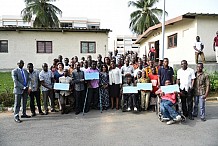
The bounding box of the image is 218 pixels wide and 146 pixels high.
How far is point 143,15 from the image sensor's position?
112ft

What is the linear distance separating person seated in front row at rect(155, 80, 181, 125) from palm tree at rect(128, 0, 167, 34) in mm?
26395

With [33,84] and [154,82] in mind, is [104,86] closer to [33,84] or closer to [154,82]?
[154,82]

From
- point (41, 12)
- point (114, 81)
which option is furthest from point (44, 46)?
point (114, 81)

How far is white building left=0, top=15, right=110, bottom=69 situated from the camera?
20.0 metres

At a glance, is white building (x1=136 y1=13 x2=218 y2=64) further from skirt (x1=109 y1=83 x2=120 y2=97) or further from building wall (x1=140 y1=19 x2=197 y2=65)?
skirt (x1=109 y1=83 x2=120 y2=97)

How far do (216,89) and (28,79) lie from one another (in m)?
8.58

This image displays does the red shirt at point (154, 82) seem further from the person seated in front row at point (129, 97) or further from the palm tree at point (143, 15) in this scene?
the palm tree at point (143, 15)

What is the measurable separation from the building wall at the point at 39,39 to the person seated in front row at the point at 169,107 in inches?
551

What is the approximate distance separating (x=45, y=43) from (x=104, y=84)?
13456mm

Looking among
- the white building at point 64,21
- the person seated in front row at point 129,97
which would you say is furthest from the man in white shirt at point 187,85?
the white building at point 64,21

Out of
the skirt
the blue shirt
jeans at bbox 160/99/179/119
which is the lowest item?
jeans at bbox 160/99/179/119

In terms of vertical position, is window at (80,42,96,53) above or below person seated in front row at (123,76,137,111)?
above

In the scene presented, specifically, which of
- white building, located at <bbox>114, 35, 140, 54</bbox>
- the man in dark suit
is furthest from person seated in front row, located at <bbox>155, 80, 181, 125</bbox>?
white building, located at <bbox>114, 35, 140, 54</bbox>

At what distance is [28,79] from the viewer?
7.71m
